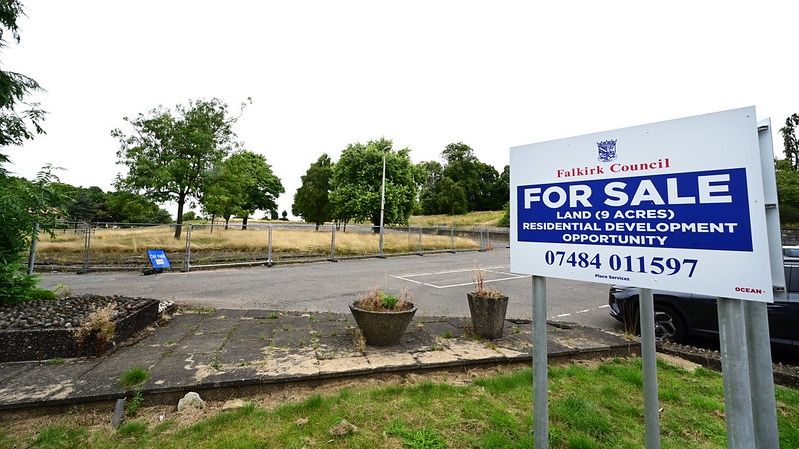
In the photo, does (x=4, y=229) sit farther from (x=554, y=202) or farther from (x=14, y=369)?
(x=554, y=202)

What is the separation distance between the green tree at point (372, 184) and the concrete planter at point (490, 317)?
77.2ft

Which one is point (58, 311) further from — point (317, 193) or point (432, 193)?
point (432, 193)

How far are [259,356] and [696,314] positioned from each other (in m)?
6.46

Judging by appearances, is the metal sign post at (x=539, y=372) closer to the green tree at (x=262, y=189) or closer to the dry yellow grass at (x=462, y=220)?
the green tree at (x=262, y=189)

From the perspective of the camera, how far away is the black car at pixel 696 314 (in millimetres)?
4547

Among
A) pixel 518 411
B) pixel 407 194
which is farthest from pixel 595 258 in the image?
pixel 407 194

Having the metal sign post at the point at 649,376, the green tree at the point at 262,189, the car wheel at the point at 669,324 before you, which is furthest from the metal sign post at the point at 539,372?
the green tree at the point at 262,189

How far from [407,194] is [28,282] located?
85.4ft

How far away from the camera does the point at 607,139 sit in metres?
2.06

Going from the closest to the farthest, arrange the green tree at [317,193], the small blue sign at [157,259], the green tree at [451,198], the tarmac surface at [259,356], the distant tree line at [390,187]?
1. the tarmac surface at [259,356]
2. the small blue sign at [157,259]
3. the distant tree line at [390,187]
4. the green tree at [317,193]
5. the green tree at [451,198]

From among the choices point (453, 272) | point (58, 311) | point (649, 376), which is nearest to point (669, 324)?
point (649, 376)

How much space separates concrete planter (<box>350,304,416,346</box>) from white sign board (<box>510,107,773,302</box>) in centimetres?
230

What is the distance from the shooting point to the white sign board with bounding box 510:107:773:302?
157 cm

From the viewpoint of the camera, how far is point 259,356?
13.0ft
